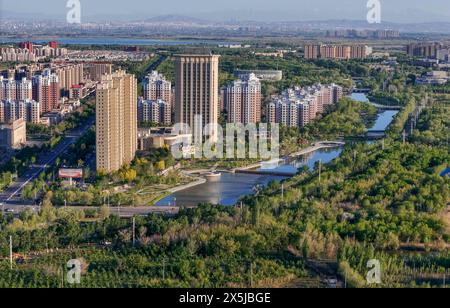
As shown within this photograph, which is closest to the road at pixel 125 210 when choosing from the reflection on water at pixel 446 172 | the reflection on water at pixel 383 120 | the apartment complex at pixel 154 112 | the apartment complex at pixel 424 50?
the reflection on water at pixel 446 172

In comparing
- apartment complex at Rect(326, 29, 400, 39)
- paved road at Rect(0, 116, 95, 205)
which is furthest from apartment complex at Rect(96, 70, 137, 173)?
apartment complex at Rect(326, 29, 400, 39)

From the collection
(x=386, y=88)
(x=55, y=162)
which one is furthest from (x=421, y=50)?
(x=55, y=162)

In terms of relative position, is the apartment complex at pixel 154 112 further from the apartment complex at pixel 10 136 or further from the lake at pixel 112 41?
the lake at pixel 112 41

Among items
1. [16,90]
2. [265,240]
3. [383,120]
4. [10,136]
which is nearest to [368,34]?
[383,120]

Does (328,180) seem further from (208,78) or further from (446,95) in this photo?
(446,95)

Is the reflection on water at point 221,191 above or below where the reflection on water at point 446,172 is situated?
below

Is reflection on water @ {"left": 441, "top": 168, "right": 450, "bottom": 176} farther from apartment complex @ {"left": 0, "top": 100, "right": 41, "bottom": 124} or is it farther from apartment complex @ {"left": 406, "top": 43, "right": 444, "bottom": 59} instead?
apartment complex @ {"left": 406, "top": 43, "right": 444, "bottom": 59}

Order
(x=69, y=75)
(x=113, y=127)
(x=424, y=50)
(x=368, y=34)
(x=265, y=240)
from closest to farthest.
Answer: (x=265, y=240)
(x=113, y=127)
(x=69, y=75)
(x=424, y=50)
(x=368, y=34)

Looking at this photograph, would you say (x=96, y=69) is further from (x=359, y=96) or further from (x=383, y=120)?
(x=383, y=120)
